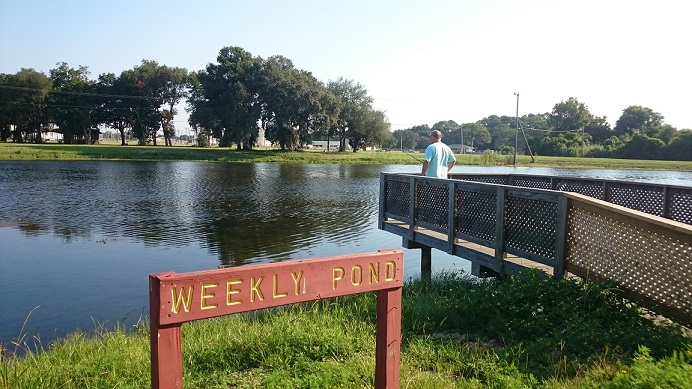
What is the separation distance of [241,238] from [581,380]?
12430mm

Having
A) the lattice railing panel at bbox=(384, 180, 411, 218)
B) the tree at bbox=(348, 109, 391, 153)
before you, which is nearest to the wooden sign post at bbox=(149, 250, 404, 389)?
the lattice railing panel at bbox=(384, 180, 411, 218)

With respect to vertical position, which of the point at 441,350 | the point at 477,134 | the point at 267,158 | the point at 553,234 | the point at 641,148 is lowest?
the point at 441,350

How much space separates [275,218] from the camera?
19875 millimetres

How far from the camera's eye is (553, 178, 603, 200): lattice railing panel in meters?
10.9

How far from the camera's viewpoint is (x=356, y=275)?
350 centimetres

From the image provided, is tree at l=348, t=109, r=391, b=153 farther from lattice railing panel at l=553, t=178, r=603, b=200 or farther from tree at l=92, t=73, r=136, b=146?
lattice railing panel at l=553, t=178, r=603, b=200

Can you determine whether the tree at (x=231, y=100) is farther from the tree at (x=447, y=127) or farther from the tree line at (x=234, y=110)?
the tree at (x=447, y=127)

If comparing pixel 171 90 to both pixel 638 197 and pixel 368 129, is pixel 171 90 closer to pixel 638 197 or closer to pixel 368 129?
pixel 368 129

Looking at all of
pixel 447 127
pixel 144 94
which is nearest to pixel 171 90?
pixel 144 94

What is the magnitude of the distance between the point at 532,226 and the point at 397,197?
4.37 metres

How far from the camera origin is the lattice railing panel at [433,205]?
391 inches

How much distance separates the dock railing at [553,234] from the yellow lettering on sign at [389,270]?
10.3ft

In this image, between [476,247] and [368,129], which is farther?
[368,129]

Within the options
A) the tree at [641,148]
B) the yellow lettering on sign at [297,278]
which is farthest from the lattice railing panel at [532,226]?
the tree at [641,148]
